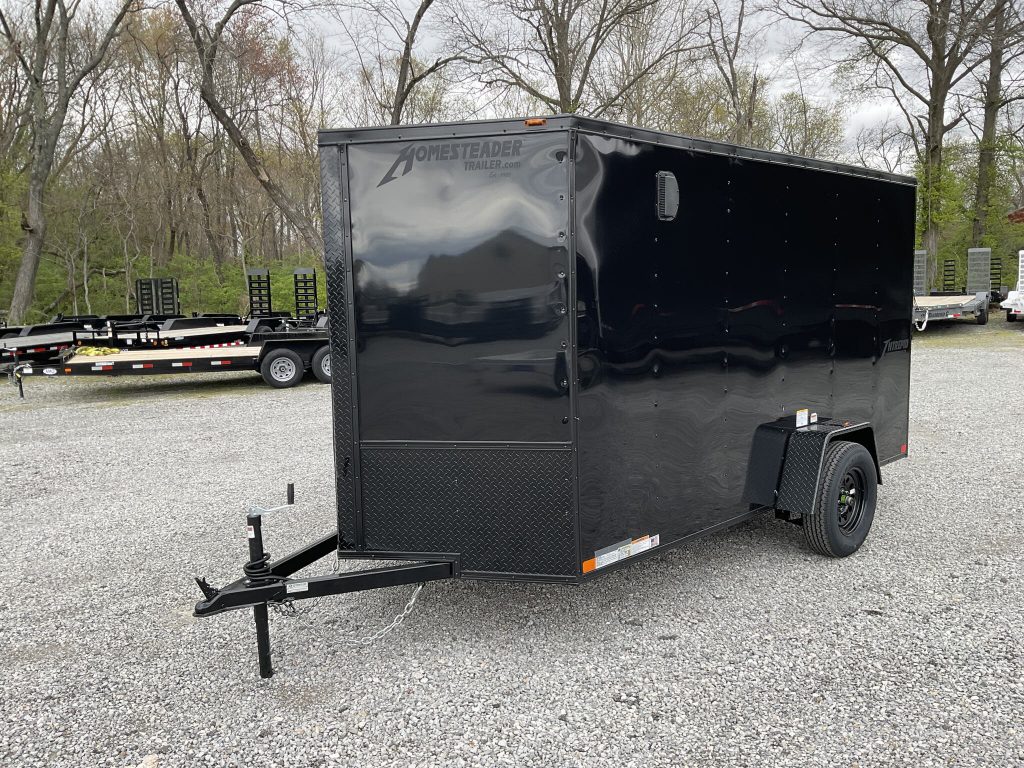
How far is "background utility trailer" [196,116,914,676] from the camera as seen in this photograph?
346cm

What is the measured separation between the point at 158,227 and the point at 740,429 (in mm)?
27824

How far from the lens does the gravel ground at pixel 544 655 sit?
2.97m

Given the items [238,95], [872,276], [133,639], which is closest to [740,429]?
[872,276]

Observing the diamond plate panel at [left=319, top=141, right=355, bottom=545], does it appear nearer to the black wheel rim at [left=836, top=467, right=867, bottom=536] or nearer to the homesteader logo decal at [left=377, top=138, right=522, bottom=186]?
the homesteader logo decal at [left=377, top=138, right=522, bottom=186]

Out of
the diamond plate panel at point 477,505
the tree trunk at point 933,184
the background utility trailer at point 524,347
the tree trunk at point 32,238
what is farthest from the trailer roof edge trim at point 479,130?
the tree trunk at point 933,184

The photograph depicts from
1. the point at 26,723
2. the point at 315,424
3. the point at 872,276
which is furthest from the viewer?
the point at 315,424

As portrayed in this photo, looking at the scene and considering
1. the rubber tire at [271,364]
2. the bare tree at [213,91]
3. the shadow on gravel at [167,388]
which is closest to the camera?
the shadow on gravel at [167,388]

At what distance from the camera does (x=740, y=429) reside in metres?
4.48

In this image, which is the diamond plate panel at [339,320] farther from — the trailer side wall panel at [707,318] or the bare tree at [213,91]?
the bare tree at [213,91]

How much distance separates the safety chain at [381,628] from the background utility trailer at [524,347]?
0.38m

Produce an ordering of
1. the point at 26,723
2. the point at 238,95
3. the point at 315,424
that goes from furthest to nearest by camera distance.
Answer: the point at 238,95
the point at 315,424
the point at 26,723

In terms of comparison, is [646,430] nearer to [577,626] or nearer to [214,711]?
[577,626]

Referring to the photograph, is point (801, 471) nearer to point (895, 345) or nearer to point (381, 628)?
point (895, 345)

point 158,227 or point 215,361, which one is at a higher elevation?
point 158,227
